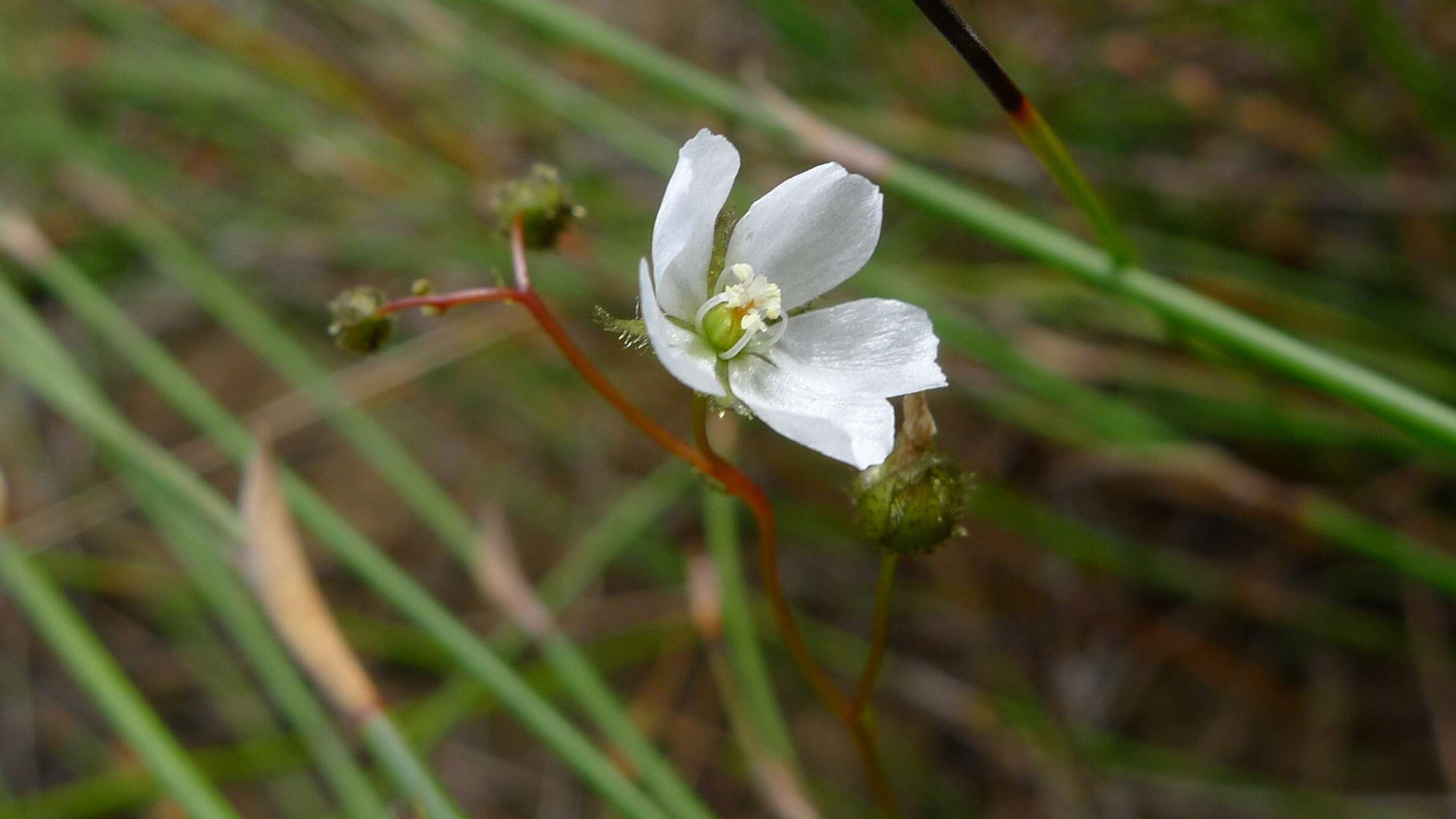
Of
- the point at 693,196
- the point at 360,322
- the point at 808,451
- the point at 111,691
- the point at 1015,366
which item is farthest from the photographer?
the point at 808,451

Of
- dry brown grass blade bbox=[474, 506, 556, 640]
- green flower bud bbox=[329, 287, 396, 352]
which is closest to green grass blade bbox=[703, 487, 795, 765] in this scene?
dry brown grass blade bbox=[474, 506, 556, 640]

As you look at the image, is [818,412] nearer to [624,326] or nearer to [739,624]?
[624,326]

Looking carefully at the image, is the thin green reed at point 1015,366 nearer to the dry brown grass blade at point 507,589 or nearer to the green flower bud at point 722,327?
the dry brown grass blade at point 507,589

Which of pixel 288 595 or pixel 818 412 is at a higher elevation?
pixel 818 412

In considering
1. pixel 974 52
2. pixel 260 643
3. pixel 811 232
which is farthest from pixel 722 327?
pixel 260 643

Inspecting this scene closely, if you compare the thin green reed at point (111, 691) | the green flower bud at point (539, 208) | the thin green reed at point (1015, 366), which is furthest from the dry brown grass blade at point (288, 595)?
the thin green reed at point (1015, 366)

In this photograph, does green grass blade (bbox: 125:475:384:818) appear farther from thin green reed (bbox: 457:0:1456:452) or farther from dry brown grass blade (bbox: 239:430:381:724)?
thin green reed (bbox: 457:0:1456:452)
